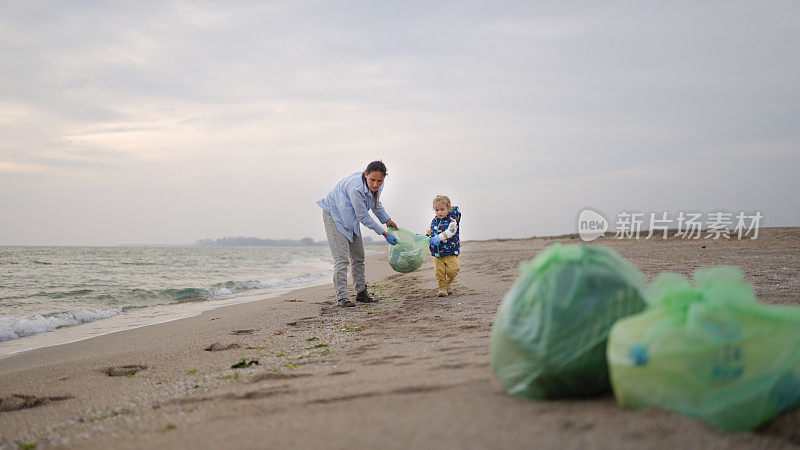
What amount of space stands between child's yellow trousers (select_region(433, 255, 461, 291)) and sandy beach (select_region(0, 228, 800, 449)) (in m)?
1.54

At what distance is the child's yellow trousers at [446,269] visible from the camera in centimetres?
751

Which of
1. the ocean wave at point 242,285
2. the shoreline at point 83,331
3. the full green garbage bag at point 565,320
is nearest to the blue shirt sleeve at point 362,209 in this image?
the shoreline at point 83,331

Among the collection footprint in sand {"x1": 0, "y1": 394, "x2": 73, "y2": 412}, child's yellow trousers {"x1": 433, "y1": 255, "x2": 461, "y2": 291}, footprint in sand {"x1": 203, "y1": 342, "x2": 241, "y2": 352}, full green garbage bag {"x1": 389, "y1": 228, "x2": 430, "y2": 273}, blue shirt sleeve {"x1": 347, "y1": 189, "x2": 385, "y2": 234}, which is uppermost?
blue shirt sleeve {"x1": 347, "y1": 189, "x2": 385, "y2": 234}

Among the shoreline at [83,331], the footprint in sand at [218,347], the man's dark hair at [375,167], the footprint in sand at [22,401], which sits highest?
the man's dark hair at [375,167]

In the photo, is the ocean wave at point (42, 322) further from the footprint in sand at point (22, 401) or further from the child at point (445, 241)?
the child at point (445, 241)

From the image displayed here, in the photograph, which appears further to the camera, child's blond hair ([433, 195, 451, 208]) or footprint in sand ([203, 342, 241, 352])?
child's blond hair ([433, 195, 451, 208])

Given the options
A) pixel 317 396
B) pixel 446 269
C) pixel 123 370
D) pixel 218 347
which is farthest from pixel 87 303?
pixel 317 396

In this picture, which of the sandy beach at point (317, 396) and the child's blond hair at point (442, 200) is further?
the child's blond hair at point (442, 200)

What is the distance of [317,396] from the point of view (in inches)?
97.5

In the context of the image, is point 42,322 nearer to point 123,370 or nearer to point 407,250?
point 123,370

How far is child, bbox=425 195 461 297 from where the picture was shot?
7.47 meters

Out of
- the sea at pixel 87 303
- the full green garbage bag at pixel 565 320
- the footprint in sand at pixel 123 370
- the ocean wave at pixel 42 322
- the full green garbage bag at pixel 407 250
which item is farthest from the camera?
the full green garbage bag at pixel 407 250

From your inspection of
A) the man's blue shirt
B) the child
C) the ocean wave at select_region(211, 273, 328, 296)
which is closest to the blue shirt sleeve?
the man's blue shirt

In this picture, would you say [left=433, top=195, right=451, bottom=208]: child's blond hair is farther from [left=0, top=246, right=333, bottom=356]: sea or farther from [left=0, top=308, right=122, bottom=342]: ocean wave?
[left=0, top=308, right=122, bottom=342]: ocean wave
